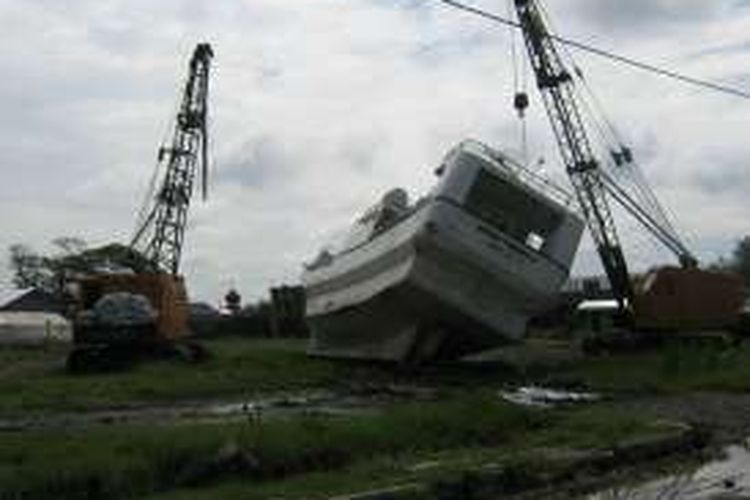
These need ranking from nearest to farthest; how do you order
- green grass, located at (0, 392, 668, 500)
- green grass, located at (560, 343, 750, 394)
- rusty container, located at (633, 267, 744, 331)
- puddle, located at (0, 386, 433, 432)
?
green grass, located at (0, 392, 668, 500), puddle, located at (0, 386, 433, 432), green grass, located at (560, 343, 750, 394), rusty container, located at (633, 267, 744, 331)

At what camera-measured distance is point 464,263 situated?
40594 mm

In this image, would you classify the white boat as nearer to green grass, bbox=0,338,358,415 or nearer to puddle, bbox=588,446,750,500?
green grass, bbox=0,338,358,415

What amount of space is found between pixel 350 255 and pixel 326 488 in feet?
101

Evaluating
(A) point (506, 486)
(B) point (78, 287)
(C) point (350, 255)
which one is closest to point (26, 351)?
(B) point (78, 287)

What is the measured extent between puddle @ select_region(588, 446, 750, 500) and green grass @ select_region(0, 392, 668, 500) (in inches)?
71.1

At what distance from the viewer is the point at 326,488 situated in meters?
16.5

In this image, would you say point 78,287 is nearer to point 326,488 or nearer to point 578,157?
point 578,157

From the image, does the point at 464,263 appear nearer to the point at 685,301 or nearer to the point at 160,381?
the point at 160,381

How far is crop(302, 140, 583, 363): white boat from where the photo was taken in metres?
40.4

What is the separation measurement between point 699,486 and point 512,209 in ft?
81.2

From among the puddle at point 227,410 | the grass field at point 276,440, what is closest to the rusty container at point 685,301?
the grass field at point 276,440

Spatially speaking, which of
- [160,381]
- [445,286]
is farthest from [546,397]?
[445,286]

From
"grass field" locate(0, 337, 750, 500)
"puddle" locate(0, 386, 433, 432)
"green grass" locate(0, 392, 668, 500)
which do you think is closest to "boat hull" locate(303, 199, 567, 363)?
"grass field" locate(0, 337, 750, 500)

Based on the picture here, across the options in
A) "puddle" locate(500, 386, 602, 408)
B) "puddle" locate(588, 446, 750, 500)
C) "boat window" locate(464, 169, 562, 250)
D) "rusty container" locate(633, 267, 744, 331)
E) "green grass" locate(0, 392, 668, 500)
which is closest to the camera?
"green grass" locate(0, 392, 668, 500)
